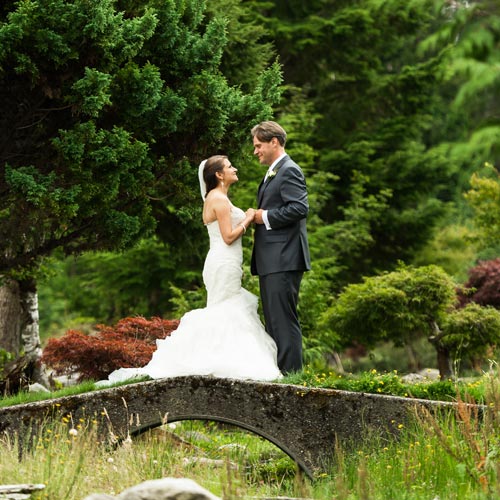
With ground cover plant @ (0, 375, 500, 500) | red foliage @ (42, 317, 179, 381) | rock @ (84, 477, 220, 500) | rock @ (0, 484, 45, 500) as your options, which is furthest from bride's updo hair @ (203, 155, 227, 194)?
rock @ (84, 477, 220, 500)

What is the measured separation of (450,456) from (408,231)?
15814 millimetres

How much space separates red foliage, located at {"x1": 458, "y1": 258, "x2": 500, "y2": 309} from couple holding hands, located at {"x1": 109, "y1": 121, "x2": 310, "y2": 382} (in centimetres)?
878

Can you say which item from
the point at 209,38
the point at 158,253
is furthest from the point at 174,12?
the point at 158,253

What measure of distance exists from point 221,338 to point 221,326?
13 centimetres

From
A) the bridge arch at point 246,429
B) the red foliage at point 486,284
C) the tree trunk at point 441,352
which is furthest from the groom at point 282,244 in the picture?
the red foliage at point 486,284

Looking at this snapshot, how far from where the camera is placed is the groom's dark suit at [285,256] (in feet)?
26.8

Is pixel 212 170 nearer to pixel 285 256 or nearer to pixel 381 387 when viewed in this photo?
pixel 285 256

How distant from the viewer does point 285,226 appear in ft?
27.0

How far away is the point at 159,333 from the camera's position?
11.4 metres

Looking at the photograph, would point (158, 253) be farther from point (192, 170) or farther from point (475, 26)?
point (475, 26)

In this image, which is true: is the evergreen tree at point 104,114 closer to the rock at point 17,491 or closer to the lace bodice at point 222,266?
the lace bodice at point 222,266

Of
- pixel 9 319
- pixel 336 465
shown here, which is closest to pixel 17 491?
pixel 336 465

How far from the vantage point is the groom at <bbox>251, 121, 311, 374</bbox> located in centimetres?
817

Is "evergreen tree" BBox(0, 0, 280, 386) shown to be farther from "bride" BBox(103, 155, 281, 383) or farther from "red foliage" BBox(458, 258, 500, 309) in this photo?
"red foliage" BBox(458, 258, 500, 309)
